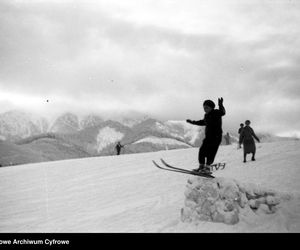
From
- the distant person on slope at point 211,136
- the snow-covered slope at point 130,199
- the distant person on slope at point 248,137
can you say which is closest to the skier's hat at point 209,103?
the distant person on slope at point 211,136

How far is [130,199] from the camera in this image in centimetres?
1220

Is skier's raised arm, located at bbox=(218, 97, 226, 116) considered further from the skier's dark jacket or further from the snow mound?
the snow mound

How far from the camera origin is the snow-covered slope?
7.16m

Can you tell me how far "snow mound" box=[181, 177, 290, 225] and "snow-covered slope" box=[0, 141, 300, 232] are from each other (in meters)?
0.16

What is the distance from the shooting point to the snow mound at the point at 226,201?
7.00 metres

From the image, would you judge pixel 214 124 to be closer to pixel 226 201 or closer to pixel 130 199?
pixel 226 201

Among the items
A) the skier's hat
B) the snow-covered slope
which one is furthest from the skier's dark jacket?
the snow-covered slope

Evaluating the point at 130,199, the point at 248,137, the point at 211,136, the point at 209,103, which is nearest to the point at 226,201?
the point at 211,136

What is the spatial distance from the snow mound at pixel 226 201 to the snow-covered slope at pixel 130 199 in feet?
0.53

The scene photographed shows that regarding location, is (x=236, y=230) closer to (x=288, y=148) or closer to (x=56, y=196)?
(x=56, y=196)

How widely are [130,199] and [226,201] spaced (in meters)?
5.55

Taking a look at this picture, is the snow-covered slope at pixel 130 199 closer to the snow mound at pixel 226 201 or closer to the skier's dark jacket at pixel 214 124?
the snow mound at pixel 226 201

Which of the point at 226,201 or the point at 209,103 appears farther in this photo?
the point at 209,103
